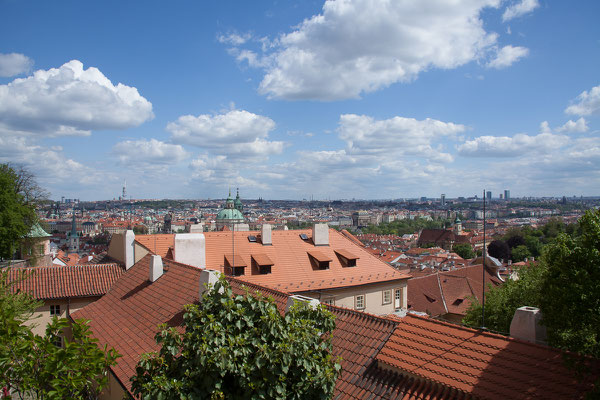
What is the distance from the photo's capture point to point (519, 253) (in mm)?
88750

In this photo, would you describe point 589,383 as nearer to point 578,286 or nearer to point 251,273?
point 578,286

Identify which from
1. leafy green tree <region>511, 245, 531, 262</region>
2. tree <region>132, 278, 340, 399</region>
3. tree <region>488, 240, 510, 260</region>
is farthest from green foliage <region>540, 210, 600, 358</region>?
leafy green tree <region>511, 245, 531, 262</region>

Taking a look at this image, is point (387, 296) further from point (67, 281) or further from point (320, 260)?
point (67, 281)

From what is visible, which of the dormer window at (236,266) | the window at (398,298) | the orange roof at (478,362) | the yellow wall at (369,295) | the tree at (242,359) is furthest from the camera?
the window at (398,298)

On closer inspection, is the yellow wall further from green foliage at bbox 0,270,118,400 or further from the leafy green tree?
the leafy green tree

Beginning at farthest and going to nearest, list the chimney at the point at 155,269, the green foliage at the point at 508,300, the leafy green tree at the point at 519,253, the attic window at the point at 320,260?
1. the leafy green tree at the point at 519,253
2. the attic window at the point at 320,260
3. the green foliage at the point at 508,300
4. the chimney at the point at 155,269

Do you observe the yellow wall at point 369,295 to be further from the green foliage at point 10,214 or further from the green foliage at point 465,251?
the green foliage at point 465,251

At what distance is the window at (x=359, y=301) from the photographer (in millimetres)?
23109

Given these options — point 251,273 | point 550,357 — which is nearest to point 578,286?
point 550,357

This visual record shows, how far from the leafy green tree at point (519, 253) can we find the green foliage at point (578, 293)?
8930 cm

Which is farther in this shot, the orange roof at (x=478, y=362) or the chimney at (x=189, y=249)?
the chimney at (x=189, y=249)

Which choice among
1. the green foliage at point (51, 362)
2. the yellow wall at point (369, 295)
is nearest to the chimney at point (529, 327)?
the green foliage at point (51, 362)

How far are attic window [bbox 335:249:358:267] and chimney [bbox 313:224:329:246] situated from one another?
99cm

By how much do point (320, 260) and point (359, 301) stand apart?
301 cm
